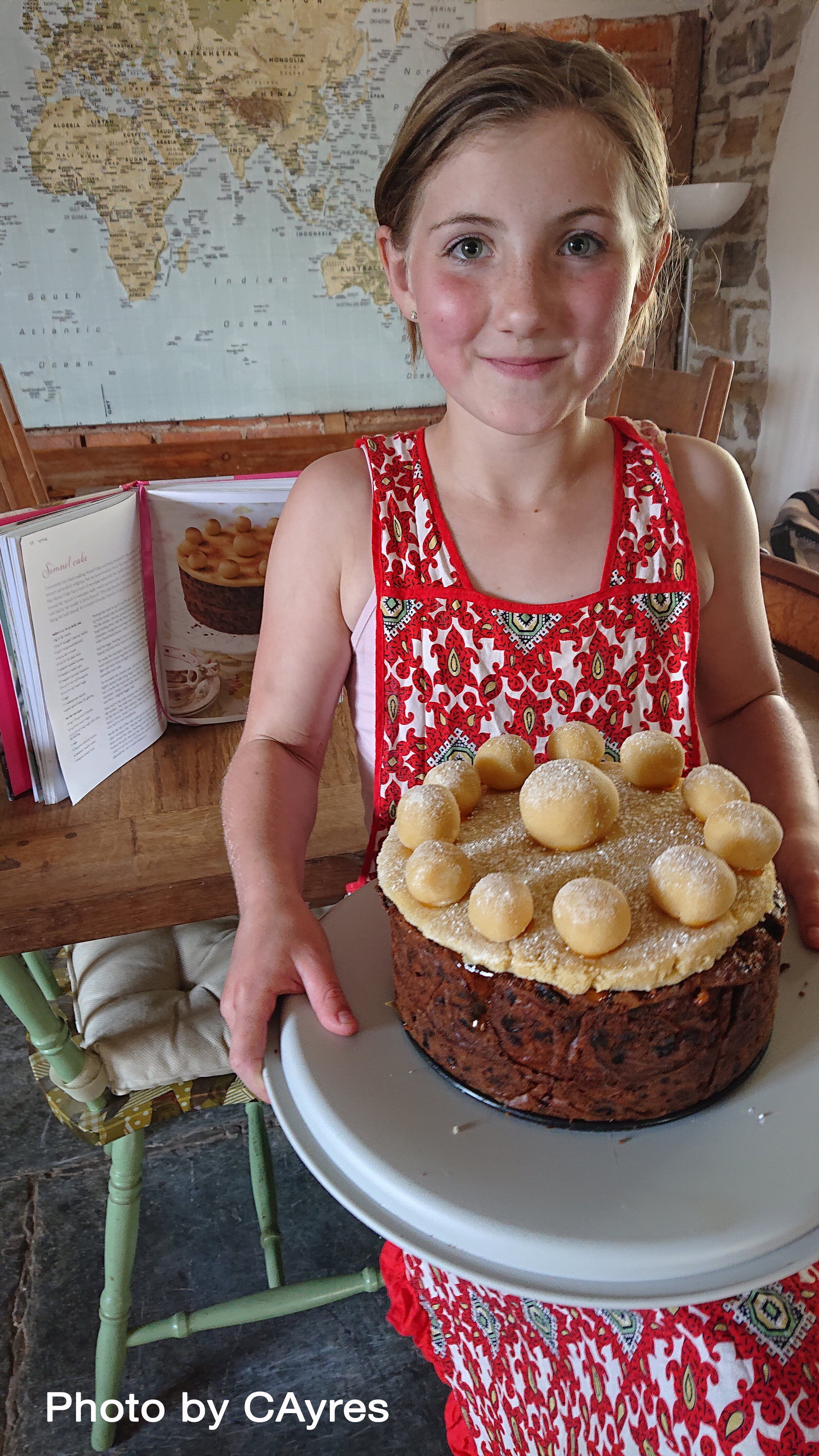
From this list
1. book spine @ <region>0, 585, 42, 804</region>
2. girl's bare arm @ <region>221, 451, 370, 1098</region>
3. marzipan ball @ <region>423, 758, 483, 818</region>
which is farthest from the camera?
book spine @ <region>0, 585, 42, 804</region>

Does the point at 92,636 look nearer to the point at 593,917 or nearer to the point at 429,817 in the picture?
the point at 429,817


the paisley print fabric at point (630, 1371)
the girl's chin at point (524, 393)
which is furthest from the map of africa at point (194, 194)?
the paisley print fabric at point (630, 1371)

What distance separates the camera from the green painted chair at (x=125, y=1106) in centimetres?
116

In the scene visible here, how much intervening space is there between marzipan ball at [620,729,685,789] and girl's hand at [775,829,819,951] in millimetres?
154

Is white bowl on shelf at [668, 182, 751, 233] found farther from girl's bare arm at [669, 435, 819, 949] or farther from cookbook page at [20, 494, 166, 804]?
cookbook page at [20, 494, 166, 804]

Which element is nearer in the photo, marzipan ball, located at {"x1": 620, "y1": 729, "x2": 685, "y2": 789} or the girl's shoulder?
marzipan ball, located at {"x1": 620, "y1": 729, "x2": 685, "y2": 789}

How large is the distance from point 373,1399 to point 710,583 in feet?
4.40

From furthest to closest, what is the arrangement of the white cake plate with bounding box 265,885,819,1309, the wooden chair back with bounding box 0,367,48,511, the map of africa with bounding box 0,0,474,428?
the map of africa with bounding box 0,0,474,428, the wooden chair back with bounding box 0,367,48,511, the white cake plate with bounding box 265,885,819,1309

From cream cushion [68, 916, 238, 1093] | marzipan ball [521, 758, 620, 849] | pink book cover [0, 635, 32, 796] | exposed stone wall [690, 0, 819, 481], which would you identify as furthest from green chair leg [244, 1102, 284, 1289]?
exposed stone wall [690, 0, 819, 481]

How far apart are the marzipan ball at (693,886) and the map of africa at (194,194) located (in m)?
3.18

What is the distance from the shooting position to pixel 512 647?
3.42ft

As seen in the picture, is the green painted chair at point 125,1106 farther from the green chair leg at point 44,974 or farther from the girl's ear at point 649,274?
the girl's ear at point 649,274

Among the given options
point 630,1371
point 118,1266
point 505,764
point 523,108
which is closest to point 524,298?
point 523,108

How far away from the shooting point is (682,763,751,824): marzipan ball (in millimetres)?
699
